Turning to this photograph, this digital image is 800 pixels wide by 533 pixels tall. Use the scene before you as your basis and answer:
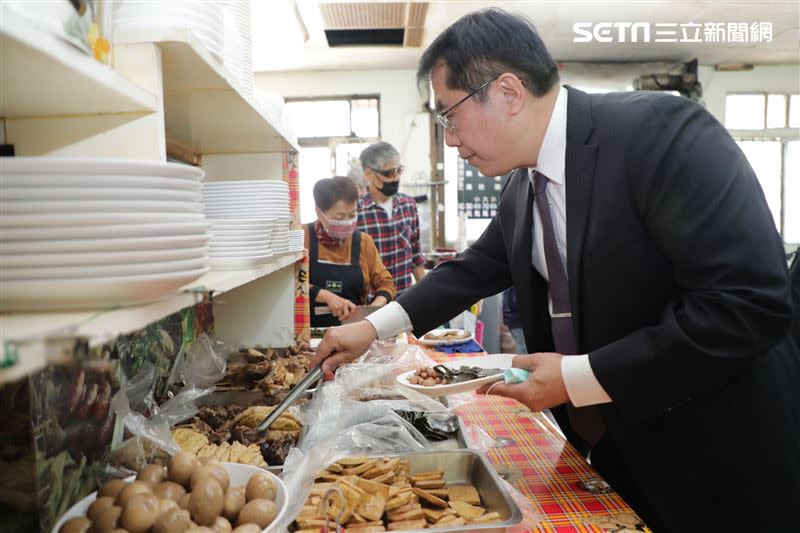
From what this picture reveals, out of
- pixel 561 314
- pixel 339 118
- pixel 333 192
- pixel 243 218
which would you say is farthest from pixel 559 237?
pixel 339 118

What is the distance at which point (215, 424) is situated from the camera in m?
1.75

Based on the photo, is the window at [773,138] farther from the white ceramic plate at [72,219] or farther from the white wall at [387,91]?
the white ceramic plate at [72,219]

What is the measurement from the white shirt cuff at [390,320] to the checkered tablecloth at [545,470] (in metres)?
0.38

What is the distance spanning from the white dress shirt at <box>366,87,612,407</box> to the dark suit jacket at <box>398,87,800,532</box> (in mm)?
38

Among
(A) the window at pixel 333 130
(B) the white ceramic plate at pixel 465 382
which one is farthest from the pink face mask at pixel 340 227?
(A) the window at pixel 333 130

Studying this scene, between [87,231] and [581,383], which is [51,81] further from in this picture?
[581,383]

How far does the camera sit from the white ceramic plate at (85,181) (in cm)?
63

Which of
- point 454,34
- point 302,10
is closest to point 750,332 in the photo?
point 454,34

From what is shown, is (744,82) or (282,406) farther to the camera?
(744,82)

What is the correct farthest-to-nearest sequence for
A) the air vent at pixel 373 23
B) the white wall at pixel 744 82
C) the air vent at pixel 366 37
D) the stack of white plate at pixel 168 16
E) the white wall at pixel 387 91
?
1. the white wall at pixel 744 82
2. the white wall at pixel 387 91
3. the air vent at pixel 366 37
4. the air vent at pixel 373 23
5. the stack of white plate at pixel 168 16

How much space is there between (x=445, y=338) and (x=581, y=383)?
1.74 m

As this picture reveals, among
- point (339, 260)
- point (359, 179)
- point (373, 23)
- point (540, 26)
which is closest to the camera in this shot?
point (339, 260)

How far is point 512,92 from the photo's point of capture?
65.3 inches

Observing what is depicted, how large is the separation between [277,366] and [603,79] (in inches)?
267
